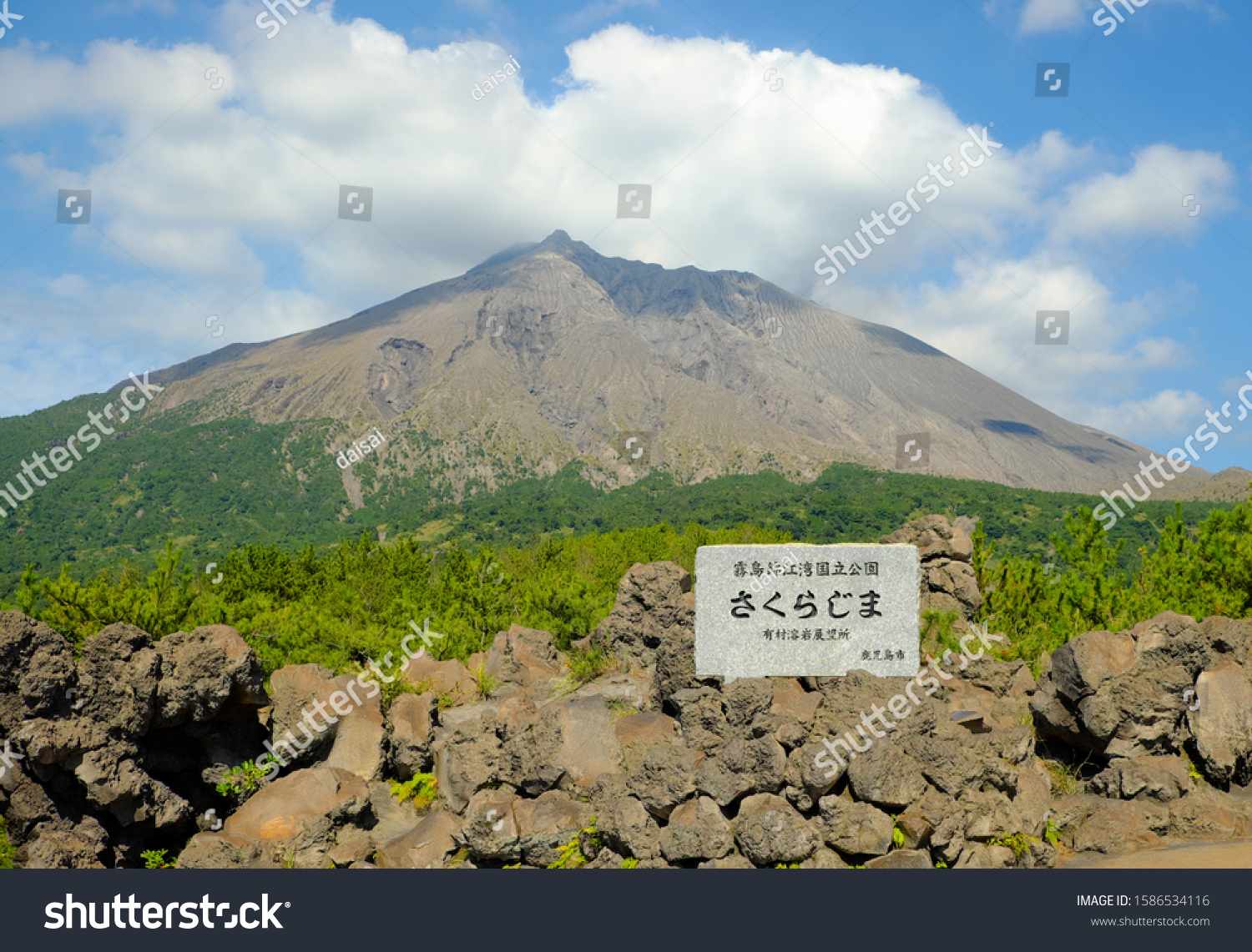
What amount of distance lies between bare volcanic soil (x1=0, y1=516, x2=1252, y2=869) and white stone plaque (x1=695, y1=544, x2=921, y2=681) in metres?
0.38

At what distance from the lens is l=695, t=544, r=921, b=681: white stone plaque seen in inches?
434

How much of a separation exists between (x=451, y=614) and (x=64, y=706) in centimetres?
1128

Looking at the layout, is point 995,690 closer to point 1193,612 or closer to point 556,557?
point 1193,612

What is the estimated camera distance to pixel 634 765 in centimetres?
929

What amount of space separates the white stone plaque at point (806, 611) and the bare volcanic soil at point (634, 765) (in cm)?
38

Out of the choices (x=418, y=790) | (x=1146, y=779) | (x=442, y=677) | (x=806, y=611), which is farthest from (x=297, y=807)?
(x=1146, y=779)

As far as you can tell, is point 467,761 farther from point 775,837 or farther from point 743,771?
point 775,837

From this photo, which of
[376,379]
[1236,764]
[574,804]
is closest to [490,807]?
[574,804]

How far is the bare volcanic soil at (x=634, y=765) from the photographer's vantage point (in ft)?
25.4

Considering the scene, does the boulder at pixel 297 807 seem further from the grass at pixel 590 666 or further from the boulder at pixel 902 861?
the boulder at pixel 902 861

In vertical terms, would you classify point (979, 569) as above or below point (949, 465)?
below

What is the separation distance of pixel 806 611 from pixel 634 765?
10.7ft

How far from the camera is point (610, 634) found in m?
13.7

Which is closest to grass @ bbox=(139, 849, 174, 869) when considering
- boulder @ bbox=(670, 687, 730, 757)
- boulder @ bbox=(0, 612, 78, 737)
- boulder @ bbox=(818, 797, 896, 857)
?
Result: boulder @ bbox=(0, 612, 78, 737)
